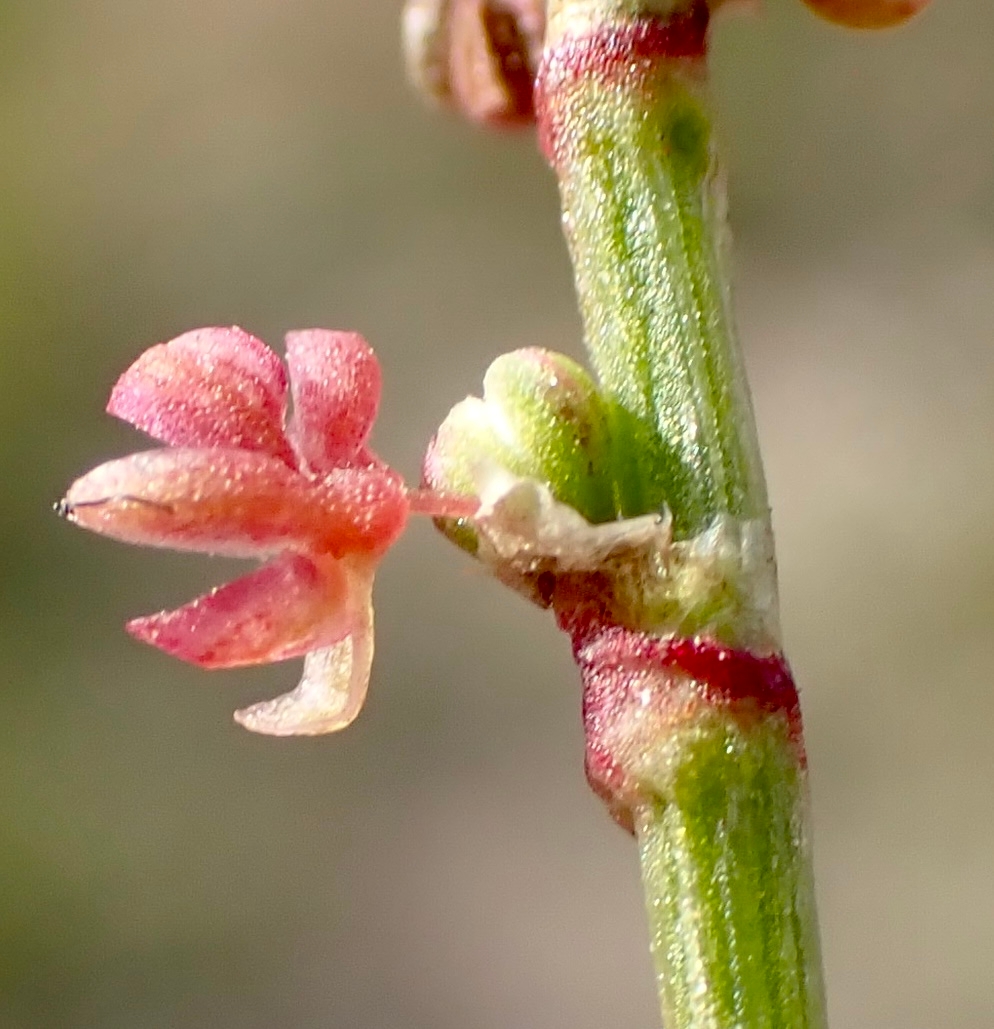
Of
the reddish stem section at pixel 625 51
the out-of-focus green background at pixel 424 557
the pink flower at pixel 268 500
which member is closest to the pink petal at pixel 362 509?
the pink flower at pixel 268 500

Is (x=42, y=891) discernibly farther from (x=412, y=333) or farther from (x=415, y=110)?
(x=415, y=110)

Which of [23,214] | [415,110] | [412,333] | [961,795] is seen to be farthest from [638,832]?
[23,214]

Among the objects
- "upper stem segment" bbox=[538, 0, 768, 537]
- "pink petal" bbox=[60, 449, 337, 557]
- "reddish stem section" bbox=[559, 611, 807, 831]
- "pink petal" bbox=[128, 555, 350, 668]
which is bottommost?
"reddish stem section" bbox=[559, 611, 807, 831]

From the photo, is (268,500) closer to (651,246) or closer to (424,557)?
(651,246)

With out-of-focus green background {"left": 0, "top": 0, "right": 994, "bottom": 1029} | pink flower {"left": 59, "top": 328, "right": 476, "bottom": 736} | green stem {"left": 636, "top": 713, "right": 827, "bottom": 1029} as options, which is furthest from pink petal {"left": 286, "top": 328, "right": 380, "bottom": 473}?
out-of-focus green background {"left": 0, "top": 0, "right": 994, "bottom": 1029}

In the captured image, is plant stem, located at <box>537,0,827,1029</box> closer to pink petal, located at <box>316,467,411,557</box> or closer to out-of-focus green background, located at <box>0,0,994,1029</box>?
pink petal, located at <box>316,467,411,557</box>
